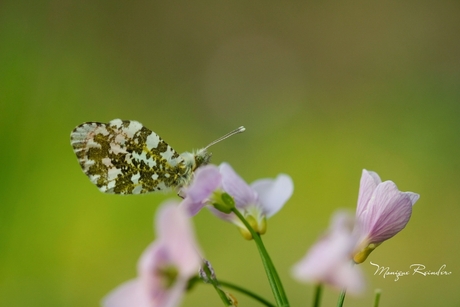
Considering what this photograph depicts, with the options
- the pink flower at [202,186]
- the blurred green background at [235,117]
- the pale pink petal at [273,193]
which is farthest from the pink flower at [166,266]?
the blurred green background at [235,117]

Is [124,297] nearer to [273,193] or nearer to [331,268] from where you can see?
[331,268]

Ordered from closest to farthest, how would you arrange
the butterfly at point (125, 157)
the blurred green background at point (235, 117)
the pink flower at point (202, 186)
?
the pink flower at point (202, 186) → the butterfly at point (125, 157) → the blurred green background at point (235, 117)

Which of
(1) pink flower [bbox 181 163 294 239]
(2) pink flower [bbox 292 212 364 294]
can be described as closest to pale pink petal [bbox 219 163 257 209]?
(1) pink flower [bbox 181 163 294 239]

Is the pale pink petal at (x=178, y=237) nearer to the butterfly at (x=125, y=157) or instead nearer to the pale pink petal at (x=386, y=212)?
the pale pink petal at (x=386, y=212)

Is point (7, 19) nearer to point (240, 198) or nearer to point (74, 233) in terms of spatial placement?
point (74, 233)

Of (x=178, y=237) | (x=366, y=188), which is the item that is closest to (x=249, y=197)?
(x=366, y=188)

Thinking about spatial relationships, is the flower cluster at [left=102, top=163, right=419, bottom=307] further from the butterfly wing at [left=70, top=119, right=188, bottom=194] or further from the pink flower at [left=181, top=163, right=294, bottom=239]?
the butterfly wing at [left=70, top=119, right=188, bottom=194]

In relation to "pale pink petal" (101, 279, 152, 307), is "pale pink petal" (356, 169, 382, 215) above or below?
above
